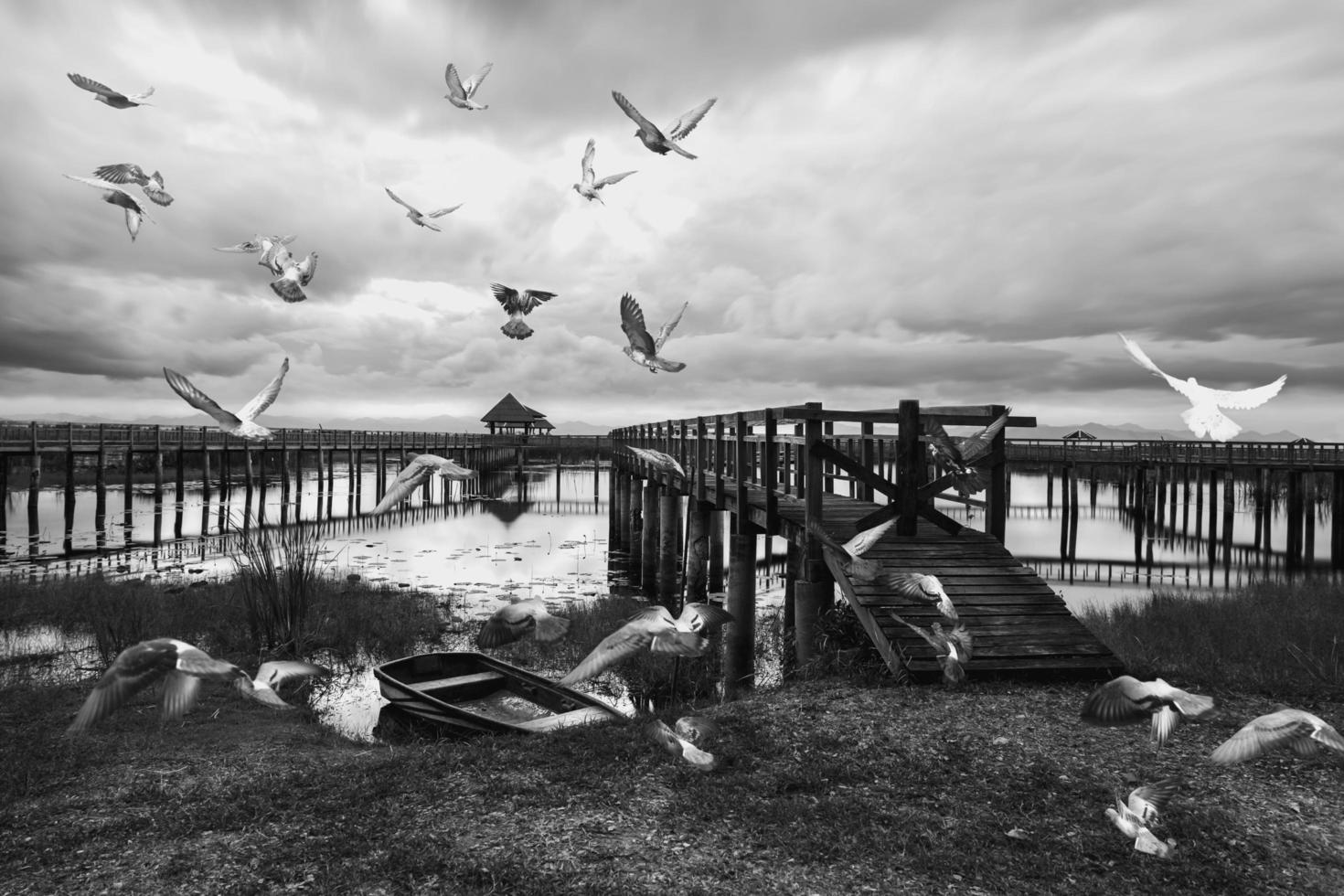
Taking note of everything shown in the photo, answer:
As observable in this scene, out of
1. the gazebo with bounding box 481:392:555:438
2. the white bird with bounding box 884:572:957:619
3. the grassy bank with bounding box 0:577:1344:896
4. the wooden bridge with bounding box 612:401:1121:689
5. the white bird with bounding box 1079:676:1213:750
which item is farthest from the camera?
the gazebo with bounding box 481:392:555:438

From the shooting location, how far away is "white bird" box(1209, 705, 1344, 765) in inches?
144

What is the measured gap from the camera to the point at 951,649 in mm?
6465

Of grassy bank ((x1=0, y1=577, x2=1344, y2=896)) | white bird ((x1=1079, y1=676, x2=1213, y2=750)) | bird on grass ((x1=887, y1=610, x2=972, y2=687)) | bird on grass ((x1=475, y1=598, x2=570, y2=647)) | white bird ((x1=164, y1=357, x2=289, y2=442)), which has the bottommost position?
grassy bank ((x1=0, y1=577, x2=1344, y2=896))

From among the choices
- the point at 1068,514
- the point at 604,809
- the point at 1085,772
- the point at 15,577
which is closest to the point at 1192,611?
the point at 1085,772

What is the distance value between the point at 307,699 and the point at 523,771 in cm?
563

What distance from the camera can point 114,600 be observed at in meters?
14.5

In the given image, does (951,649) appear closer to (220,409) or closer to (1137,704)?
(1137,704)

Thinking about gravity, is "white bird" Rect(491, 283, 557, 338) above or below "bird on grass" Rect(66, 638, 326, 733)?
above

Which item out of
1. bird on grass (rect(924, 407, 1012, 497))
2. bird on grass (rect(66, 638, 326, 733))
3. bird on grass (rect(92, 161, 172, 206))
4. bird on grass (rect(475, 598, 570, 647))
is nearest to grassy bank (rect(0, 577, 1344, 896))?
bird on grass (rect(475, 598, 570, 647))

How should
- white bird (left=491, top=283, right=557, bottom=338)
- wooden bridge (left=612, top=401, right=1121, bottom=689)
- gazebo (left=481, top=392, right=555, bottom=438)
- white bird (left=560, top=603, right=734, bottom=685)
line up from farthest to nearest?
gazebo (left=481, top=392, right=555, bottom=438)
wooden bridge (left=612, top=401, right=1121, bottom=689)
white bird (left=491, top=283, right=557, bottom=338)
white bird (left=560, top=603, right=734, bottom=685)

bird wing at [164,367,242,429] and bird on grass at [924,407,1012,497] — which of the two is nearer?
bird wing at [164,367,242,429]

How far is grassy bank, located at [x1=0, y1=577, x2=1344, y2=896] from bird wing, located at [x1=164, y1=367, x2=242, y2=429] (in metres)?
2.66

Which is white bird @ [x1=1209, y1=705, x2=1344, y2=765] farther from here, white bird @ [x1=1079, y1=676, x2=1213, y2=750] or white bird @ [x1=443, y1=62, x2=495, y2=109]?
white bird @ [x1=443, y1=62, x2=495, y2=109]

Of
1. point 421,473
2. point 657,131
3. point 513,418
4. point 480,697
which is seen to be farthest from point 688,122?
point 513,418
